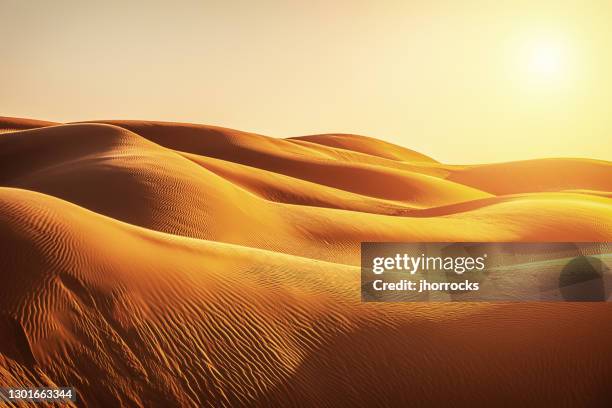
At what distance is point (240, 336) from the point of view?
1041 centimetres

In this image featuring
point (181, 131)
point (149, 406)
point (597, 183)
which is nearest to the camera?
point (149, 406)

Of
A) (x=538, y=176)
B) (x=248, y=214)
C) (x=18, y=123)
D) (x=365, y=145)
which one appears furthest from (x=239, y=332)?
(x=365, y=145)

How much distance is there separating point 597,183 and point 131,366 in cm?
6584

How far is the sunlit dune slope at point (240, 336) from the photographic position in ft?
30.5

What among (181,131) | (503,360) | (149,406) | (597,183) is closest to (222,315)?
(149,406)

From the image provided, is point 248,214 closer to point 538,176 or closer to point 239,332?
point 239,332

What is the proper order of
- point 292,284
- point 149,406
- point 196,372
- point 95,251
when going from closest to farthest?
point 149,406 < point 196,372 < point 95,251 < point 292,284

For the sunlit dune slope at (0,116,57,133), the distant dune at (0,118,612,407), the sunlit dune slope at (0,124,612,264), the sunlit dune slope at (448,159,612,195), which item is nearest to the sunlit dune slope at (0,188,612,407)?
the distant dune at (0,118,612,407)

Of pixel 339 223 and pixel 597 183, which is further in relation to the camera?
pixel 597 183

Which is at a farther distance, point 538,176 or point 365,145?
point 365,145

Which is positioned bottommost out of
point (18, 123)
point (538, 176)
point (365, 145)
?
point (538, 176)

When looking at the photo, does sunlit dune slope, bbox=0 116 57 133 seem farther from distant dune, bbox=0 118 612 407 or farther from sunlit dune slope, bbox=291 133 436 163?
distant dune, bbox=0 118 612 407

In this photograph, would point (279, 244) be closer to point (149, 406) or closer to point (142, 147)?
point (142, 147)

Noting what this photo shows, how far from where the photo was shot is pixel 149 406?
897 centimetres
